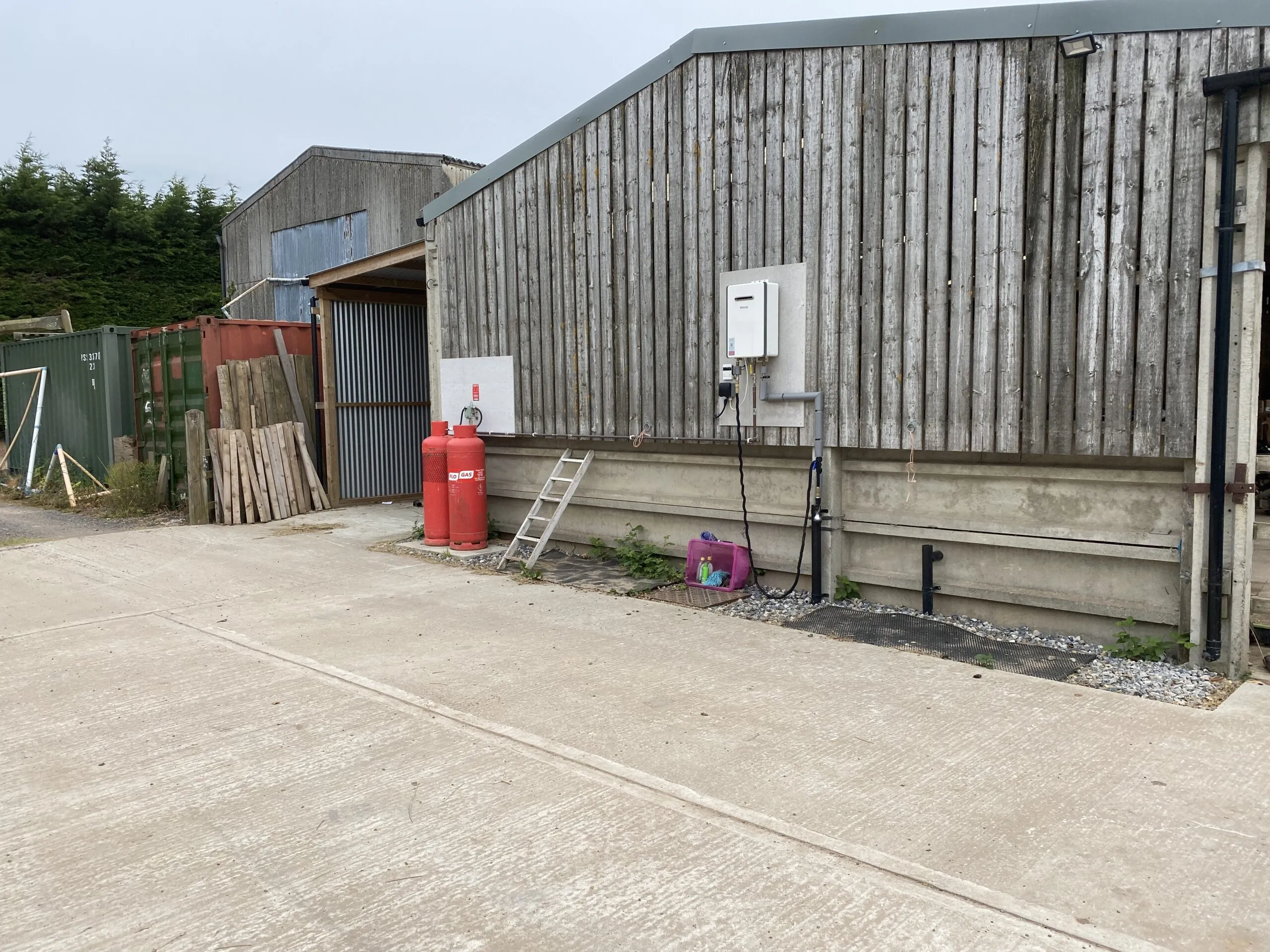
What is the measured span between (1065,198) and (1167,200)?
547 mm

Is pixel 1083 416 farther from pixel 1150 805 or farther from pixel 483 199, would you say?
pixel 483 199

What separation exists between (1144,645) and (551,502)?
531 cm

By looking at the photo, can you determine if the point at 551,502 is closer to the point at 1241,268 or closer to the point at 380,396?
the point at 380,396

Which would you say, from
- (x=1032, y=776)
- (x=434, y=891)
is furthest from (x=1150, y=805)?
(x=434, y=891)

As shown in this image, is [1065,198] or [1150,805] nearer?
[1150,805]

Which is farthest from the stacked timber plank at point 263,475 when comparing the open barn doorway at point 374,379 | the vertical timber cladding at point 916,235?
the vertical timber cladding at point 916,235

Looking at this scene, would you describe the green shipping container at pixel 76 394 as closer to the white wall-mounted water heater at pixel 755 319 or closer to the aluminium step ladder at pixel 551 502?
the aluminium step ladder at pixel 551 502

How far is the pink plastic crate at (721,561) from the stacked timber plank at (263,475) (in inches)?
238

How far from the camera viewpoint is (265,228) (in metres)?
21.2

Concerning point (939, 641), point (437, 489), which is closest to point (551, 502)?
point (437, 489)

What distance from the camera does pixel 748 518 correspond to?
7.51 meters

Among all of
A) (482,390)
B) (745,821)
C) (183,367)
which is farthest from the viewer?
(183,367)

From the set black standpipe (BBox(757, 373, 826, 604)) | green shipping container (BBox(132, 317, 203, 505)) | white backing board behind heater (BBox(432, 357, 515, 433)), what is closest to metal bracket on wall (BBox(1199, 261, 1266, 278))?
black standpipe (BBox(757, 373, 826, 604))

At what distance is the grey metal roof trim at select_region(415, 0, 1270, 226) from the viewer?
204 inches
